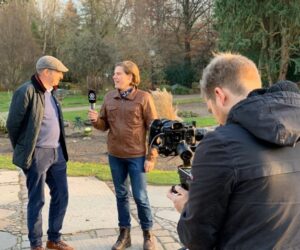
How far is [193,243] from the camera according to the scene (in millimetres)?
1939

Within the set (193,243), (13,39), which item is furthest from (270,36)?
(193,243)

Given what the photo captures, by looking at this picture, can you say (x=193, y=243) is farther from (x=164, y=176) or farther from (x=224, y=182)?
(x=164, y=176)

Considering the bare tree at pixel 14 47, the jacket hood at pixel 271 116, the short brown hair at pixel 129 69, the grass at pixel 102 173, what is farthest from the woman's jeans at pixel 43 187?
the bare tree at pixel 14 47

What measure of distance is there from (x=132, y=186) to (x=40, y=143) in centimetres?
100

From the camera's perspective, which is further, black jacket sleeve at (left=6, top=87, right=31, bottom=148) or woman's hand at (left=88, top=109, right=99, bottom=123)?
woman's hand at (left=88, top=109, right=99, bottom=123)

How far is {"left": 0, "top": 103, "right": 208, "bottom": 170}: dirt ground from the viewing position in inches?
411

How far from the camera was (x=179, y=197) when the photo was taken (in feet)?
7.46

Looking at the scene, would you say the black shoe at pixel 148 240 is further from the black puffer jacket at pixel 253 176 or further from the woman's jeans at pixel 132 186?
the black puffer jacket at pixel 253 176

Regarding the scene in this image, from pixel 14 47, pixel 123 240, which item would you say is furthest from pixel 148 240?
pixel 14 47

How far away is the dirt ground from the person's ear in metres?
7.39

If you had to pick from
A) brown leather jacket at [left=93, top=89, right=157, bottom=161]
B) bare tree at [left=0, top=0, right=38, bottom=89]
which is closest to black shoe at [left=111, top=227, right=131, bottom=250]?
brown leather jacket at [left=93, top=89, right=157, bottom=161]

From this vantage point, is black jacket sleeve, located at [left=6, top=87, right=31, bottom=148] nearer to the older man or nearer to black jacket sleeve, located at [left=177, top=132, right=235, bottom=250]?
the older man

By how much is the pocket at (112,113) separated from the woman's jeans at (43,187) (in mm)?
601

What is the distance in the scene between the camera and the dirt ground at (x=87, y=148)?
10.4m
